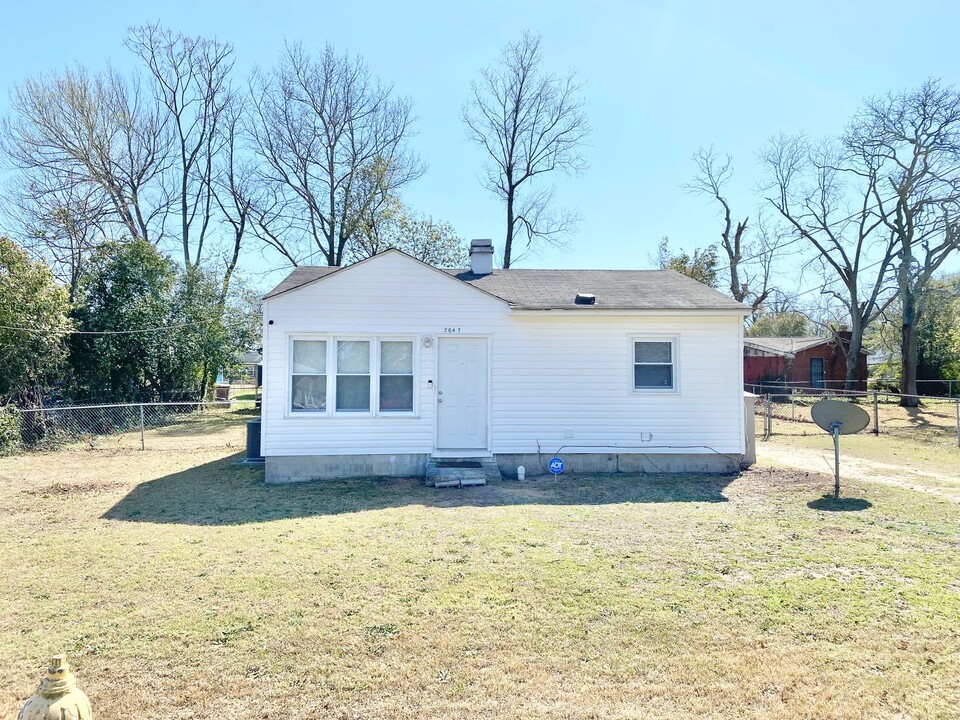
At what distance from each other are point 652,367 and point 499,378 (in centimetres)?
276

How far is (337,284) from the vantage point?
9117mm

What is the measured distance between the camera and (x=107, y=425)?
50.0 ft

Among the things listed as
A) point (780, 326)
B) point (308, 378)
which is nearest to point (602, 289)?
point (308, 378)

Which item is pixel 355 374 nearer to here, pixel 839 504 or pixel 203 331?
pixel 839 504

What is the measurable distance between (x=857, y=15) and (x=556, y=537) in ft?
37.1

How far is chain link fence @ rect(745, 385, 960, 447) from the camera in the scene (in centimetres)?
1453

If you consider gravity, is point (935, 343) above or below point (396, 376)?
above

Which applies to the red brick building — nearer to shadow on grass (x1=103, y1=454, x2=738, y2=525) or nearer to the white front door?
shadow on grass (x1=103, y1=454, x2=738, y2=525)

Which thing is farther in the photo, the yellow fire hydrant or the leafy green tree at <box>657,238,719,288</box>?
the leafy green tree at <box>657,238,719,288</box>

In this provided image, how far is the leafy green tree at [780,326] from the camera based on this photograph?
44.1 meters

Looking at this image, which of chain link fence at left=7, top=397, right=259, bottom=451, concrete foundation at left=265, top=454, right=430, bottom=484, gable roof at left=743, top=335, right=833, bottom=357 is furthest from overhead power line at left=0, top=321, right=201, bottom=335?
gable roof at left=743, top=335, right=833, bottom=357

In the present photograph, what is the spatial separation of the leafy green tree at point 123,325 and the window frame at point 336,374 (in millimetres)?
11746

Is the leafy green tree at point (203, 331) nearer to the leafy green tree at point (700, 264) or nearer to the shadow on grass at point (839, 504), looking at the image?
the shadow on grass at point (839, 504)

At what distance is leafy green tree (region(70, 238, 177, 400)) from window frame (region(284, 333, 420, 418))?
38.5 ft
